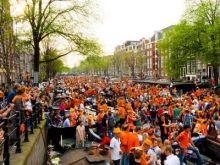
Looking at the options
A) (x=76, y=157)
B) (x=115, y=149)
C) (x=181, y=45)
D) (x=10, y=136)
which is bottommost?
(x=76, y=157)

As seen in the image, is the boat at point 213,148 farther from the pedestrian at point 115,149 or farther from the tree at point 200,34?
the tree at point 200,34

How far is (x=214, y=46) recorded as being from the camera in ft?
141

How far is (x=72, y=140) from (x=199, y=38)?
33.6 metres

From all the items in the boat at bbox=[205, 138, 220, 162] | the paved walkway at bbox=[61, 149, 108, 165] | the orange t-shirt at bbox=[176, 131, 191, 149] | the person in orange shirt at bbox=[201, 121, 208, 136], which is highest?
the orange t-shirt at bbox=[176, 131, 191, 149]

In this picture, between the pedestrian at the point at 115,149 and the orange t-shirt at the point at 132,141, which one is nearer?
the orange t-shirt at the point at 132,141

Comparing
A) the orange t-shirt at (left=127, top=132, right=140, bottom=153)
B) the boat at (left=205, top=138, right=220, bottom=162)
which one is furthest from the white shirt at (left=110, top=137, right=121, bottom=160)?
the boat at (left=205, top=138, right=220, bottom=162)

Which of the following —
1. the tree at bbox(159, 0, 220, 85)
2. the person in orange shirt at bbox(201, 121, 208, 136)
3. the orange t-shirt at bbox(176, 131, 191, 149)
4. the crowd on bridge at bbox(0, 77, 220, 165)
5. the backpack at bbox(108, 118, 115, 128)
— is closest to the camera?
the crowd on bridge at bbox(0, 77, 220, 165)

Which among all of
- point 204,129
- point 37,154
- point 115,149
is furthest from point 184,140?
point 37,154

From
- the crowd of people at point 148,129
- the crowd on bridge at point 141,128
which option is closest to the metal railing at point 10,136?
the crowd on bridge at point 141,128

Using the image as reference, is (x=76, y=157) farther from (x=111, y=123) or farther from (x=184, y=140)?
(x=111, y=123)

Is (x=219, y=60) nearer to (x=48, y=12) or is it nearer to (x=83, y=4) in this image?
(x=83, y=4)

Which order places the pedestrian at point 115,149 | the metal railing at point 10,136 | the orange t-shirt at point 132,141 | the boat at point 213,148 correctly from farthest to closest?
the boat at point 213,148, the pedestrian at point 115,149, the orange t-shirt at point 132,141, the metal railing at point 10,136

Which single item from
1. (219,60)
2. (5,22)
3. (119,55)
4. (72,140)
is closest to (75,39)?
(5,22)

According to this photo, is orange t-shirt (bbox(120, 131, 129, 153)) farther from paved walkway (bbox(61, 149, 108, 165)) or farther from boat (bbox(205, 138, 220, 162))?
boat (bbox(205, 138, 220, 162))
